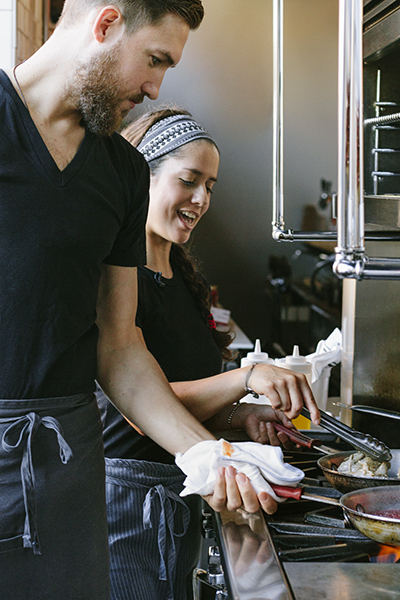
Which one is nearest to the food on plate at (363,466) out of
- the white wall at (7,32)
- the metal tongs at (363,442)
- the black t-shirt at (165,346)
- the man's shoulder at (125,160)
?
the metal tongs at (363,442)

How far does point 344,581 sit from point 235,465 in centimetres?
30

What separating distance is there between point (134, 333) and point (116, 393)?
0.13 m

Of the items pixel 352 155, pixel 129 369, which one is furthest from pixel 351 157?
pixel 129 369

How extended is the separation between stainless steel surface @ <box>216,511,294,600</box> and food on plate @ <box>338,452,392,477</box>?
22cm

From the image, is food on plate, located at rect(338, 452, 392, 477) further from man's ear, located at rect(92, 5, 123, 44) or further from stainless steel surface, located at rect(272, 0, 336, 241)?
man's ear, located at rect(92, 5, 123, 44)

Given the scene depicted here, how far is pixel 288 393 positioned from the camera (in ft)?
4.10

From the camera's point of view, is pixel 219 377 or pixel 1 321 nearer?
pixel 1 321

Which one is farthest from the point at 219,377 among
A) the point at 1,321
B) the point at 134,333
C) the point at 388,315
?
the point at 1,321

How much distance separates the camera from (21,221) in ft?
3.26

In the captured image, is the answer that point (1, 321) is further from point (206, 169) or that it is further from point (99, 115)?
point (206, 169)

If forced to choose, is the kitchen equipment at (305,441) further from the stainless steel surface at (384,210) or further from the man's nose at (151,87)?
the man's nose at (151,87)

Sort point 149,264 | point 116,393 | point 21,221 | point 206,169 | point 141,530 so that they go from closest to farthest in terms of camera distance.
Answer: point 21,221 < point 116,393 < point 141,530 < point 149,264 < point 206,169

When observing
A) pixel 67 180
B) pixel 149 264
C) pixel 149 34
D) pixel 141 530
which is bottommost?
pixel 141 530

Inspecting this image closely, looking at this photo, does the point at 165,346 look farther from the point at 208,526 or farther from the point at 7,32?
the point at 7,32
